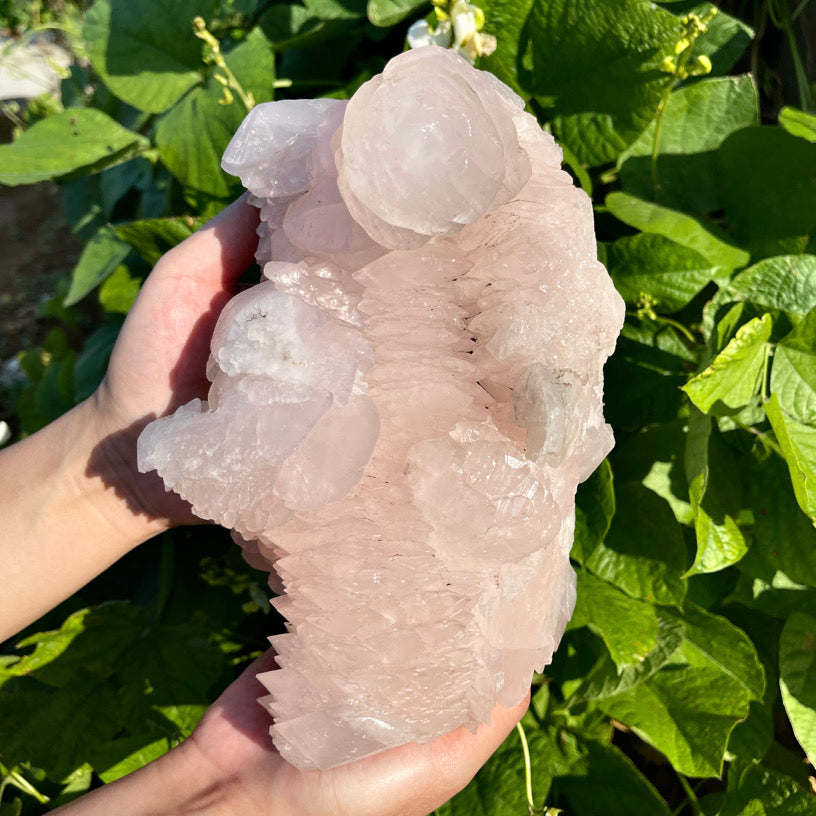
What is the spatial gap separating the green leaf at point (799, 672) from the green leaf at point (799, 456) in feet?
0.91

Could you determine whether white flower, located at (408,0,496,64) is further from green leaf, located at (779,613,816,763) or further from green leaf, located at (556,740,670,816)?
green leaf, located at (556,740,670,816)

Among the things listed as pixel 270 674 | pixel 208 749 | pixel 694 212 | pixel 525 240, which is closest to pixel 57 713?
pixel 208 749

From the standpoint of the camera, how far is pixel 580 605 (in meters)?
0.99

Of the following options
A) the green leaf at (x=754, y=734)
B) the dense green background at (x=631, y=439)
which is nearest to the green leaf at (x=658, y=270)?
the dense green background at (x=631, y=439)

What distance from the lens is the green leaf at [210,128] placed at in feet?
3.86

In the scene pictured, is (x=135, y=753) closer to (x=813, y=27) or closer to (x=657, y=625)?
(x=657, y=625)

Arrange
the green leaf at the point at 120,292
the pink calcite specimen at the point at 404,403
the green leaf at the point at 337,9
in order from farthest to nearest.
Answer: the green leaf at the point at 120,292 < the green leaf at the point at 337,9 < the pink calcite specimen at the point at 404,403

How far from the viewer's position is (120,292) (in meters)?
1.38

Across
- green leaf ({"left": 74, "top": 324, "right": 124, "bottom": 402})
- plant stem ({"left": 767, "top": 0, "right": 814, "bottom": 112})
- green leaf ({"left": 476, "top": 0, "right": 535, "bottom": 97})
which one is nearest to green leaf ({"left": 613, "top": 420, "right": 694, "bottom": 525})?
green leaf ({"left": 476, "top": 0, "right": 535, "bottom": 97})

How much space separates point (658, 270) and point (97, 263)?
1.00 metres

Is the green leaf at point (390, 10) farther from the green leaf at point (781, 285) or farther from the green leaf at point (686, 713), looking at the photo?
the green leaf at point (686, 713)

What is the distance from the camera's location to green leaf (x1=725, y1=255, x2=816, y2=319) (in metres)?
0.94

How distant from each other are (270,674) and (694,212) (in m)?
0.83

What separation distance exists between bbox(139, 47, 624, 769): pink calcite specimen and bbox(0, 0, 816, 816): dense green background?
226mm
